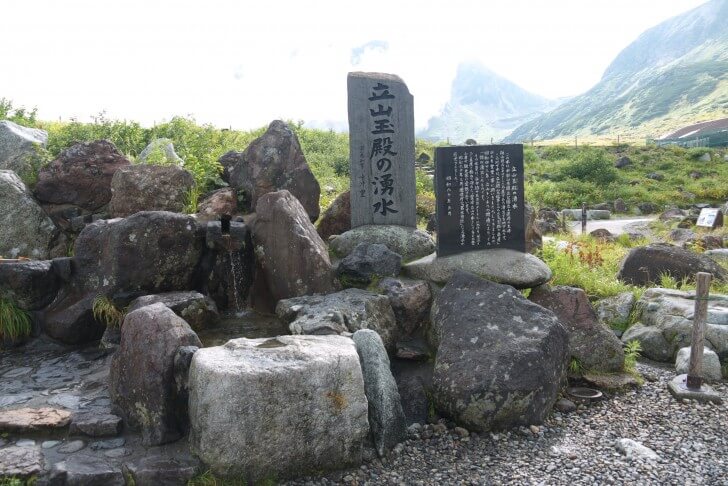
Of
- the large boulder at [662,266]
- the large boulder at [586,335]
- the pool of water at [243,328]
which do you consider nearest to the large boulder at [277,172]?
the pool of water at [243,328]

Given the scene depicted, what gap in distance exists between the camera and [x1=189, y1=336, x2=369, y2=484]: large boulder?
466cm

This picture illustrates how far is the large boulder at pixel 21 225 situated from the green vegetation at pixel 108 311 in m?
3.59

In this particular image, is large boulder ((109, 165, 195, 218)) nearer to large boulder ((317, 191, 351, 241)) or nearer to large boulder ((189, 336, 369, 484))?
large boulder ((317, 191, 351, 241))

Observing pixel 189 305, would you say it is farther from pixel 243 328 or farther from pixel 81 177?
pixel 81 177

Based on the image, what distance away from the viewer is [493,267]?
762 centimetres

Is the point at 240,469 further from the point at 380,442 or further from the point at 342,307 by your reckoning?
the point at 342,307

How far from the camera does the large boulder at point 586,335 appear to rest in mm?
7188

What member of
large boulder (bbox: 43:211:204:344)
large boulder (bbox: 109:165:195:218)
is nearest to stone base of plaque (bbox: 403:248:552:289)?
large boulder (bbox: 43:211:204:344)

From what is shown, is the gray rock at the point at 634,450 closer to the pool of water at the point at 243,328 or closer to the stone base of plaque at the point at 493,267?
the stone base of plaque at the point at 493,267

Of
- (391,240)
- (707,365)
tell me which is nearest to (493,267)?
(391,240)

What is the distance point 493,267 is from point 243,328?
3.57m

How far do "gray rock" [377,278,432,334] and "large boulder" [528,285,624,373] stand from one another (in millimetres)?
1683

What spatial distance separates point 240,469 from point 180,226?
4.03m

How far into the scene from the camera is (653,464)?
16.9 ft
